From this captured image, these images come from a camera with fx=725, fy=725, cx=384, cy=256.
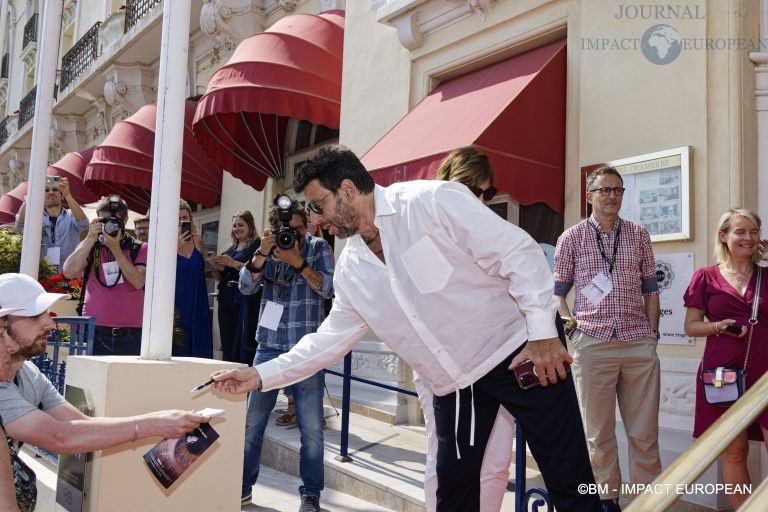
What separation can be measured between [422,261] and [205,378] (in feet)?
3.93

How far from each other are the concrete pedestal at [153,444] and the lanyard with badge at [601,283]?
2.23m

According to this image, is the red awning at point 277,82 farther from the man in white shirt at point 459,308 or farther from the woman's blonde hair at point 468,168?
the man in white shirt at point 459,308

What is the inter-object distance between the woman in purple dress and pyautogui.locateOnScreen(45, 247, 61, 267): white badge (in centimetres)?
578

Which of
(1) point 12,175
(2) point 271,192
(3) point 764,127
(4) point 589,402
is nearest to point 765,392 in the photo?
(4) point 589,402

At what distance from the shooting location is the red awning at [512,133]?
566 centimetres

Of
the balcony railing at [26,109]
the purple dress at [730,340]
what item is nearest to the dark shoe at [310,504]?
the purple dress at [730,340]

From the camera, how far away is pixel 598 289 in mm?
4379

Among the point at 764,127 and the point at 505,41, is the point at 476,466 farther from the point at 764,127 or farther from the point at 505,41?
the point at 505,41

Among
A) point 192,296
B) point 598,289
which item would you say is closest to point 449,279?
point 598,289

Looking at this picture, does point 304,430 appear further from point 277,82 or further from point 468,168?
point 277,82

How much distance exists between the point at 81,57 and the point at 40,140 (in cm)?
1342

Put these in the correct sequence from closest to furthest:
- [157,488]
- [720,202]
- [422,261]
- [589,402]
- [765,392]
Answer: [765,392] → [422,261] → [157,488] → [589,402] → [720,202]

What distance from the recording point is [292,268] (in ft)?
16.1

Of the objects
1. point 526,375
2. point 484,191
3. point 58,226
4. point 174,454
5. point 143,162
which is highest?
point 143,162
